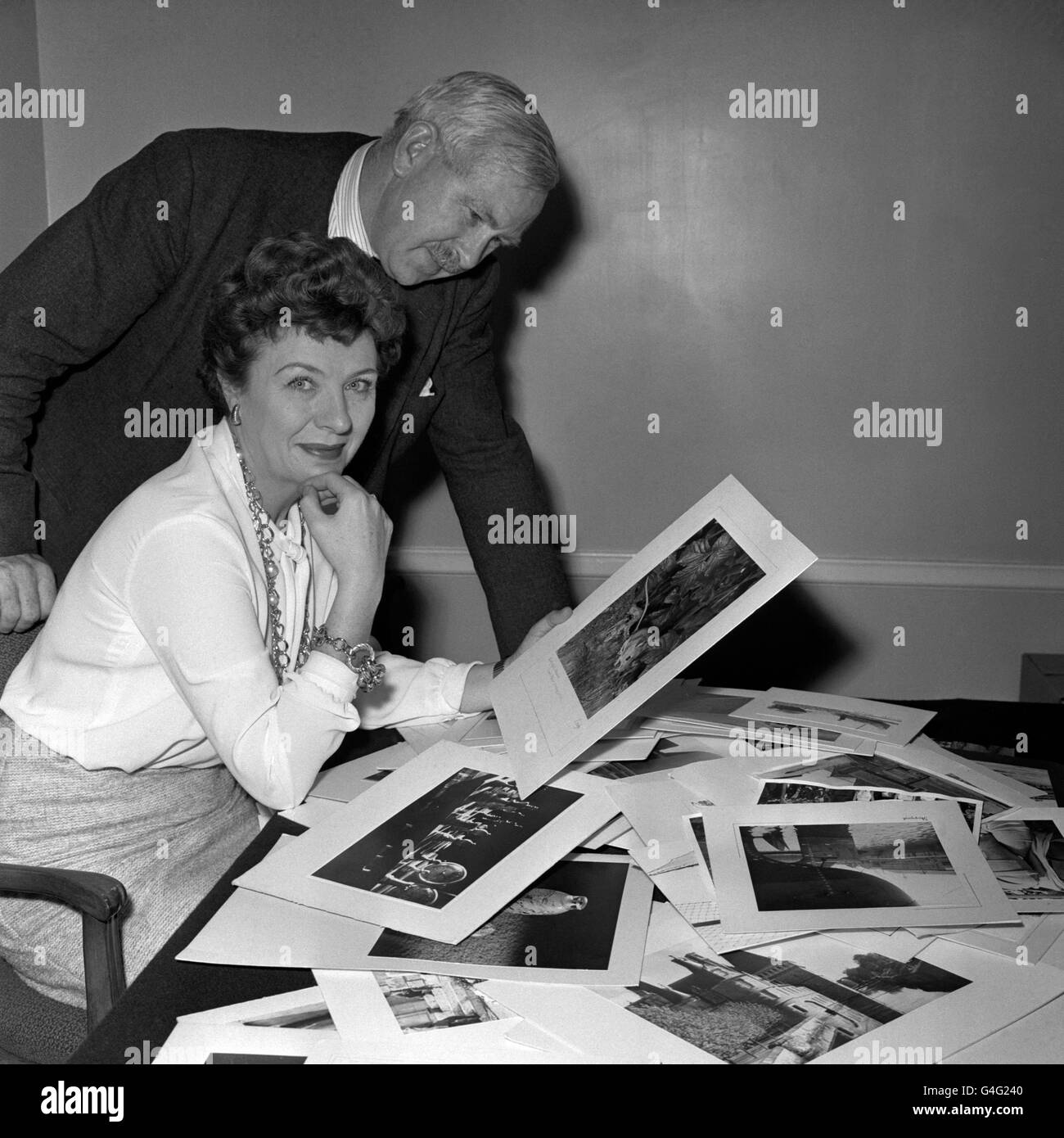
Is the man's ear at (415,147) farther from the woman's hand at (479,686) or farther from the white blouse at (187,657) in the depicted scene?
the woman's hand at (479,686)

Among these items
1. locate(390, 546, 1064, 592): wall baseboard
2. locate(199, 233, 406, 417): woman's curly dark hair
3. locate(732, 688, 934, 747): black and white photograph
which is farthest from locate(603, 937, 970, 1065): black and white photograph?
locate(390, 546, 1064, 592): wall baseboard

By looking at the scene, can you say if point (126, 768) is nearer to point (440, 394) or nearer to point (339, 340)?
point (339, 340)

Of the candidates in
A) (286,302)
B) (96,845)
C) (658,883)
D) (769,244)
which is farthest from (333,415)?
(769,244)

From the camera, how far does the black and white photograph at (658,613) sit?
1271 millimetres

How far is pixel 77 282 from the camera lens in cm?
170

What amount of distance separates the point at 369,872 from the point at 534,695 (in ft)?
1.27

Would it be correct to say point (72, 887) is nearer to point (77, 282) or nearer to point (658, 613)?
point (658, 613)

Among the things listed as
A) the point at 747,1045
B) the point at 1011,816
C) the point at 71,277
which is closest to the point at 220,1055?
the point at 747,1045

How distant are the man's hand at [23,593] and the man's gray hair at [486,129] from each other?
2.69 feet

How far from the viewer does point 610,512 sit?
343 cm

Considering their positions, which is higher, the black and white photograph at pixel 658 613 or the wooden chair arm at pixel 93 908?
the black and white photograph at pixel 658 613

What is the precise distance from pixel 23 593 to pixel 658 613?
0.87 metres

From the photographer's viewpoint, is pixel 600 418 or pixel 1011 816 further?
pixel 600 418

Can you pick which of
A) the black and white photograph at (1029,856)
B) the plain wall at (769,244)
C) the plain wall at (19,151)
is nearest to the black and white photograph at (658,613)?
the black and white photograph at (1029,856)
